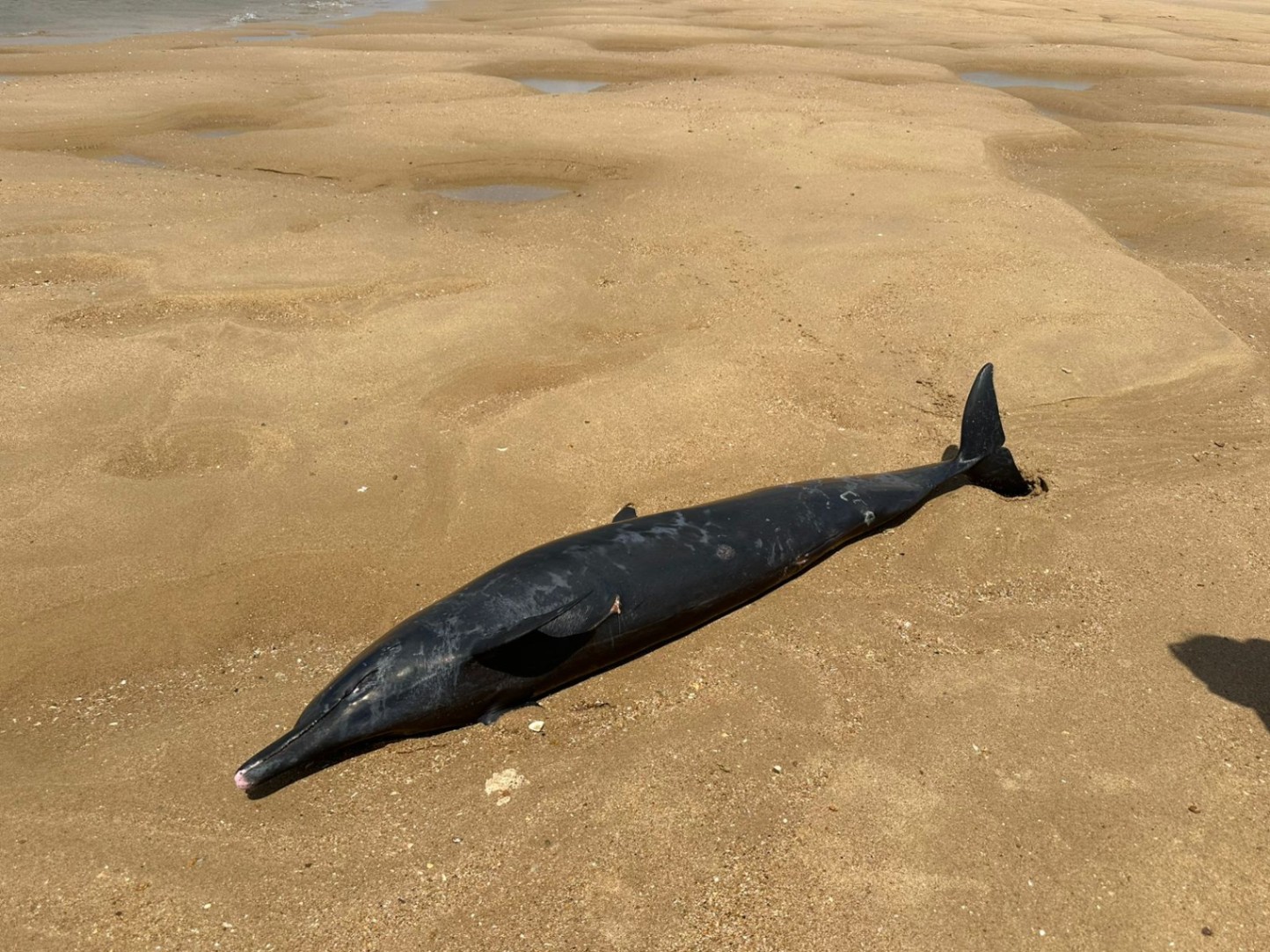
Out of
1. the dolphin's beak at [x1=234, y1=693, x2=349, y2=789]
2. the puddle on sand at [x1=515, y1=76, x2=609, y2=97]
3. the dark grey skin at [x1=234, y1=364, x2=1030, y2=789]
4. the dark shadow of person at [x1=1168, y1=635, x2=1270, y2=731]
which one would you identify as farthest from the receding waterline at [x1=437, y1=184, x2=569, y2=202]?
the dark shadow of person at [x1=1168, y1=635, x2=1270, y2=731]

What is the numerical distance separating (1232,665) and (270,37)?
2508 centimetres

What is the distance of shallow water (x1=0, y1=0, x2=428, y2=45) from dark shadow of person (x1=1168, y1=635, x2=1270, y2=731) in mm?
25873

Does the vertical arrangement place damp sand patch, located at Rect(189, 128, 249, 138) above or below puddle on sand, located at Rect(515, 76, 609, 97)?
below

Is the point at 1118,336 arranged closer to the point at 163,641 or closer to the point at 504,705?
the point at 504,705

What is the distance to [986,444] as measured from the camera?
23.4 feet

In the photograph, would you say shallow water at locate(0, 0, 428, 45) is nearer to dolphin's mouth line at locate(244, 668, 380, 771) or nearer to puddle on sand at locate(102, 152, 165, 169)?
puddle on sand at locate(102, 152, 165, 169)

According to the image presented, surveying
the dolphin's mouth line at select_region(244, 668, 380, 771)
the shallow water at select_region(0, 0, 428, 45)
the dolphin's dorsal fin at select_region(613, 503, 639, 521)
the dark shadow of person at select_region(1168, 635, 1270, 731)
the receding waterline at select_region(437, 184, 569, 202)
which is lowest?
the dark shadow of person at select_region(1168, 635, 1270, 731)

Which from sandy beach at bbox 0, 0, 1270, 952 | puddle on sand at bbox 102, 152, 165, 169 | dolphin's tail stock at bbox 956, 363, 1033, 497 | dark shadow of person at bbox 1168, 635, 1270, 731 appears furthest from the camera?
puddle on sand at bbox 102, 152, 165, 169

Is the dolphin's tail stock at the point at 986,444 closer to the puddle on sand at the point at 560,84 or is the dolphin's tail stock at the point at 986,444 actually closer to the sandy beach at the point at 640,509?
the sandy beach at the point at 640,509

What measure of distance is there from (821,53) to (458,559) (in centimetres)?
1982

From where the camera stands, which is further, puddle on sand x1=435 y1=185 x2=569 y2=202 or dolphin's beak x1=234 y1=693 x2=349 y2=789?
puddle on sand x1=435 y1=185 x2=569 y2=202

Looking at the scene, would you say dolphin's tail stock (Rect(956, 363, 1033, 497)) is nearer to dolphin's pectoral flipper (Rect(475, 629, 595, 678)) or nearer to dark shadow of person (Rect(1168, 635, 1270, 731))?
dark shadow of person (Rect(1168, 635, 1270, 731))

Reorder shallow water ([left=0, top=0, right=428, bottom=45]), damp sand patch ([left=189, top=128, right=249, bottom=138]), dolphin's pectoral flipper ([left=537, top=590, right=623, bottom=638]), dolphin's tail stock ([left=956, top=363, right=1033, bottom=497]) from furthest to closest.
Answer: shallow water ([left=0, top=0, right=428, bottom=45]), damp sand patch ([left=189, top=128, right=249, bottom=138]), dolphin's tail stock ([left=956, top=363, right=1033, bottom=497]), dolphin's pectoral flipper ([left=537, top=590, right=623, bottom=638])

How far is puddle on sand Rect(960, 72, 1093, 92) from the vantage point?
20.9m
